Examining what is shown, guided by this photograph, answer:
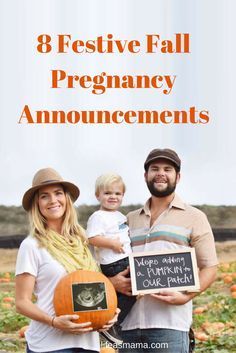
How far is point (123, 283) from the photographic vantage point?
13.8 feet

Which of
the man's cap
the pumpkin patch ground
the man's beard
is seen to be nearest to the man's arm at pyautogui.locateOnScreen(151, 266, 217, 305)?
the man's beard

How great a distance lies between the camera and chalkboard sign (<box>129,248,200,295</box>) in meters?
4.12

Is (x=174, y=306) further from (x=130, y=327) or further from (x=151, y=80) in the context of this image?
(x=151, y=80)

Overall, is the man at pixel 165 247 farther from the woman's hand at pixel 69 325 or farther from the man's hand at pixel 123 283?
the woman's hand at pixel 69 325

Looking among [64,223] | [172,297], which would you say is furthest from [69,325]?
[172,297]

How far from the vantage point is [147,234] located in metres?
4.24

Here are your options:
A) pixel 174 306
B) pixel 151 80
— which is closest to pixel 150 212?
pixel 174 306

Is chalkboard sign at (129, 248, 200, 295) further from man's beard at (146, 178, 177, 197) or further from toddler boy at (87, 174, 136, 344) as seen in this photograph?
man's beard at (146, 178, 177, 197)

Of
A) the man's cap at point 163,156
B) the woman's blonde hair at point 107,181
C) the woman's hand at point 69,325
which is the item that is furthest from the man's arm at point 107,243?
the woman's hand at point 69,325

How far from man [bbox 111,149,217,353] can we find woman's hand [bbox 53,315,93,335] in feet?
2.21

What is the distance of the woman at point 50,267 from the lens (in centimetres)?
347

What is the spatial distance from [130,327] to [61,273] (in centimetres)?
91

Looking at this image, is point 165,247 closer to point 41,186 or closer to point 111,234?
point 111,234

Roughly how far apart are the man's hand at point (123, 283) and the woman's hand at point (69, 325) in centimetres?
69
